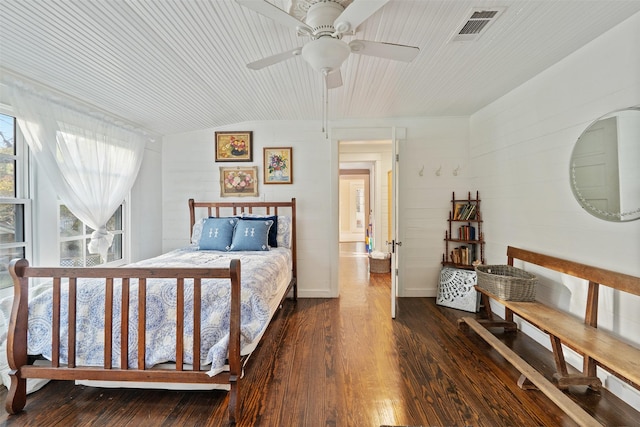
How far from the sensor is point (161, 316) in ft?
5.92

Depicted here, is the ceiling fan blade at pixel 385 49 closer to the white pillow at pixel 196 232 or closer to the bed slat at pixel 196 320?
the bed slat at pixel 196 320

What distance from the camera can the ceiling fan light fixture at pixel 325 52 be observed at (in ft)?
5.20

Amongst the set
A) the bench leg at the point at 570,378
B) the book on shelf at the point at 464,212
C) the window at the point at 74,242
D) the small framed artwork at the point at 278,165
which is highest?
the small framed artwork at the point at 278,165

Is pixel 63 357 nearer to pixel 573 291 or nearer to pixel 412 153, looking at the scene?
pixel 573 291

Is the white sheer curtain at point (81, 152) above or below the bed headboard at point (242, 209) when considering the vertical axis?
above

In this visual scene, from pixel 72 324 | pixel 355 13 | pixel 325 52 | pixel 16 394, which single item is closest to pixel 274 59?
pixel 325 52

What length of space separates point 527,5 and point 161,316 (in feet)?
10.1

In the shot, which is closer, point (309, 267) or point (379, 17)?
point (379, 17)

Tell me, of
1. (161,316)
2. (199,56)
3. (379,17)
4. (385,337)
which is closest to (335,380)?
(385,337)

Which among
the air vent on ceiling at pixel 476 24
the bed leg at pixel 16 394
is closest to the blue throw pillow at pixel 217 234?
the bed leg at pixel 16 394

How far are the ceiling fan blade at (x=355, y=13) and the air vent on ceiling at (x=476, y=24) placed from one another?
2.73ft

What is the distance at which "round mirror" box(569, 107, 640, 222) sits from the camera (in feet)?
5.97

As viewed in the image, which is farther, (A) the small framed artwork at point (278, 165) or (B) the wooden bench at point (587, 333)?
(A) the small framed artwork at point (278, 165)

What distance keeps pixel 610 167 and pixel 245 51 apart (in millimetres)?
2847
